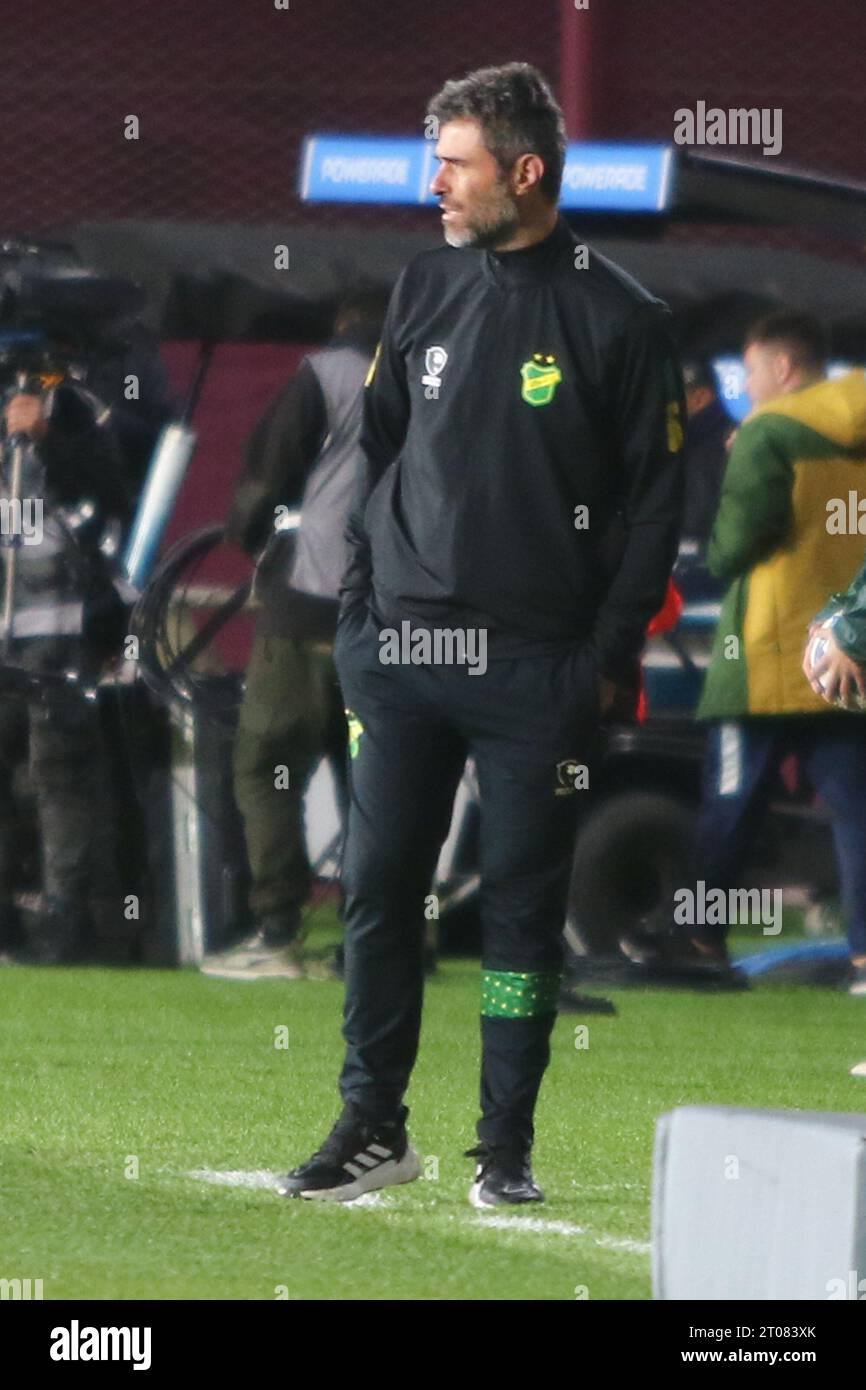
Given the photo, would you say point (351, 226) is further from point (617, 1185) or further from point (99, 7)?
point (617, 1185)

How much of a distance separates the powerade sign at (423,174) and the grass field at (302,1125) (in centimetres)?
267

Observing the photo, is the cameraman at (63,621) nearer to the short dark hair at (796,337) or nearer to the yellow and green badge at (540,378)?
the short dark hair at (796,337)

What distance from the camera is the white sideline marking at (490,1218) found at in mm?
5156

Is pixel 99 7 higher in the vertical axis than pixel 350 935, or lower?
higher

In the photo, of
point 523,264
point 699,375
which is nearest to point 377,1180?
point 523,264

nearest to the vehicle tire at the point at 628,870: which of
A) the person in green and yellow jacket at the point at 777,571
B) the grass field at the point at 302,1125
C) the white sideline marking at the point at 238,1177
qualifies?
the grass field at the point at 302,1125

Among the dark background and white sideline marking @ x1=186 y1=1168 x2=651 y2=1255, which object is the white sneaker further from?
the dark background

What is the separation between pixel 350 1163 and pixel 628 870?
4.54 m

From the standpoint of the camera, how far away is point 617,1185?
583 cm

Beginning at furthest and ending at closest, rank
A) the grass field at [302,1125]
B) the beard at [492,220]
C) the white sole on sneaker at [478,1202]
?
the white sole on sneaker at [478,1202] < the beard at [492,220] < the grass field at [302,1125]

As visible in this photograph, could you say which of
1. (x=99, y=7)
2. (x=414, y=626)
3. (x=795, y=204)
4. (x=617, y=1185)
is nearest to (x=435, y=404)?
(x=414, y=626)

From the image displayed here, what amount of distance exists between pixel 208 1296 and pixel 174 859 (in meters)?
5.34

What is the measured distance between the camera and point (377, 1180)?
18.4 feet

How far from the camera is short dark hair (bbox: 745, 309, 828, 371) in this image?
9.38m
